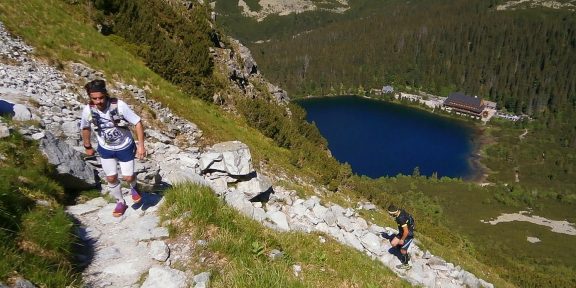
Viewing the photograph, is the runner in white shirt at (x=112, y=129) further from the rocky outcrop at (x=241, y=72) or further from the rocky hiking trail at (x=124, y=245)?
the rocky outcrop at (x=241, y=72)

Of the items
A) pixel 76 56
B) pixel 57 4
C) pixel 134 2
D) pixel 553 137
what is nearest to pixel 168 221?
pixel 76 56

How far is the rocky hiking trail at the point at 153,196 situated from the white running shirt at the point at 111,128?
4.71 feet

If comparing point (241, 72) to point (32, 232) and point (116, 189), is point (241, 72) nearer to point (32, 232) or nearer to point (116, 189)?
point (116, 189)

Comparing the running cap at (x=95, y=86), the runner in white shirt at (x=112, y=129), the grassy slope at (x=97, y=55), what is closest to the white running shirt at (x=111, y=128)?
the runner in white shirt at (x=112, y=129)

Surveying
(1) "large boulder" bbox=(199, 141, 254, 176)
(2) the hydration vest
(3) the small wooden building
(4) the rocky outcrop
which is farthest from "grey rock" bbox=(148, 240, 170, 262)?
(3) the small wooden building

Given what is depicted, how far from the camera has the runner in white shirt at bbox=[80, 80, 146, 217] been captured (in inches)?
291

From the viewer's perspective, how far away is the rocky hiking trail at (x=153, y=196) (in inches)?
273

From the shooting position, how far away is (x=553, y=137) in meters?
177

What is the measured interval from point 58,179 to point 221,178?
879 centimetres

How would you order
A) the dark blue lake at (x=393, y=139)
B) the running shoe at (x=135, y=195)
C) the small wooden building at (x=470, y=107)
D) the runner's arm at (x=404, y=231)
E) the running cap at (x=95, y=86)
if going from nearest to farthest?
1. the running cap at (x=95, y=86)
2. the running shoe at (x=135, y=195)
3. the runner's arm at (x=404, y=231)
4. the dark blue lake at (x=393, y=139)
5. the small wooden building at (x=470, y=107)

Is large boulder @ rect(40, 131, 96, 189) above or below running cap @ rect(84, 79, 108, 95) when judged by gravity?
below

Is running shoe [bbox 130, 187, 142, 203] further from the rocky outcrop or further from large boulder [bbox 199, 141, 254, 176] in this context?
the rocky outcrop

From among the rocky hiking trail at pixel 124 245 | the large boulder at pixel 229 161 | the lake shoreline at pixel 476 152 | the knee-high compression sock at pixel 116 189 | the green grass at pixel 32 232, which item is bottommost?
the lake shoreline at pixel 476 152

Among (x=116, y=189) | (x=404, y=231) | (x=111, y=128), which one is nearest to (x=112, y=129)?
(x=111, y=128)
